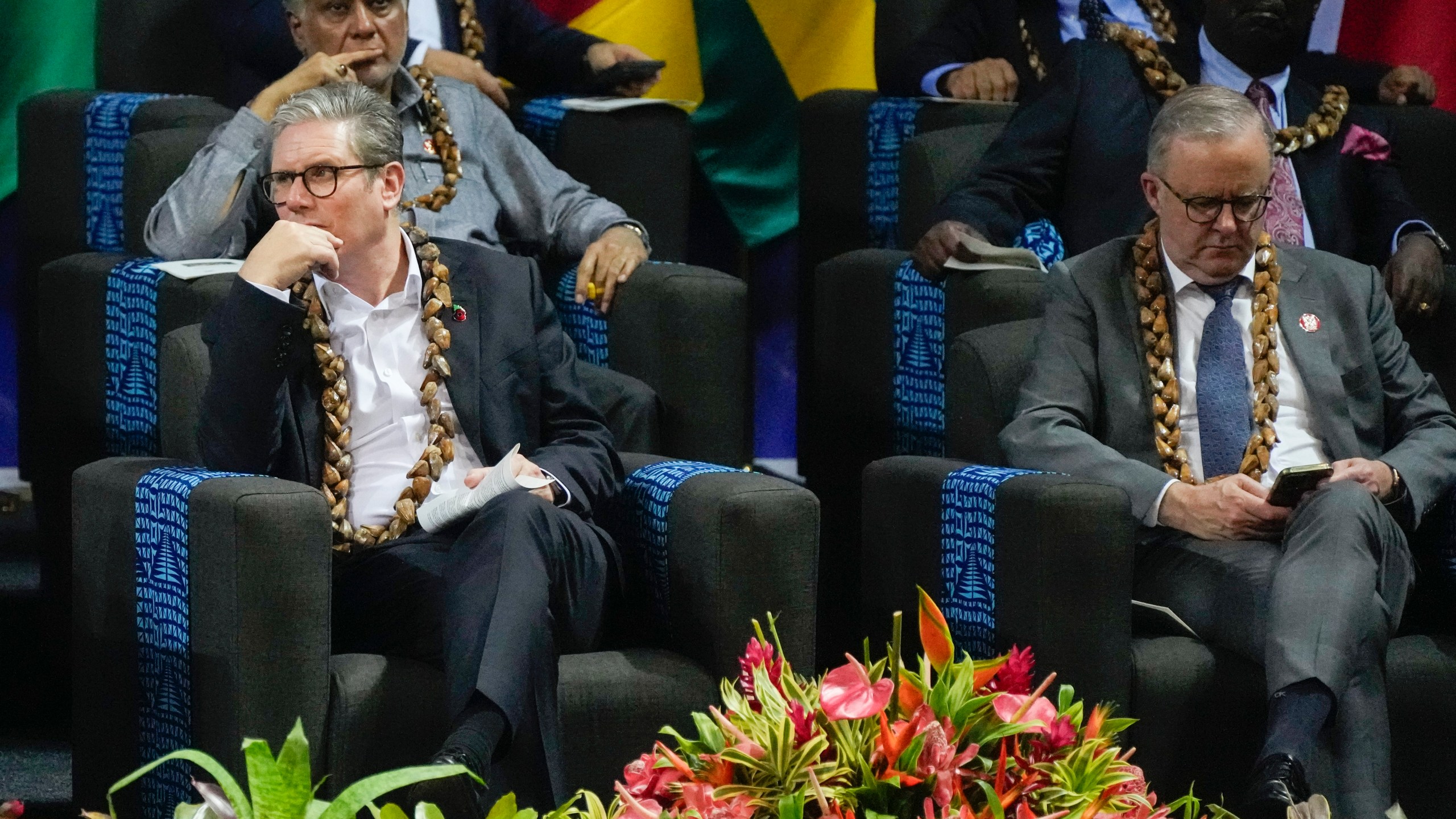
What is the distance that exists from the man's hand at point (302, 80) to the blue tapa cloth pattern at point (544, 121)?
0.49m

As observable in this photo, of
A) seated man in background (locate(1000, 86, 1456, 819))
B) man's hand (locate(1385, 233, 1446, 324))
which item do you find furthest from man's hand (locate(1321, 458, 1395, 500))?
man's hand (locate(1385, 233, 1446, 324))

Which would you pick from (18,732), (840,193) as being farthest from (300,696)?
(840,193)

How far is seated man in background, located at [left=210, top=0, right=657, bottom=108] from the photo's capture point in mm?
3607

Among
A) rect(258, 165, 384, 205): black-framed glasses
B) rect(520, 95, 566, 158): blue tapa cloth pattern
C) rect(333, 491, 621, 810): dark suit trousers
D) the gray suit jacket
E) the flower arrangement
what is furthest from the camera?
rect(520, 95, 566, 158): blue tapa cloth pattern

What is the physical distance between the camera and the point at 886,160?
3699mm

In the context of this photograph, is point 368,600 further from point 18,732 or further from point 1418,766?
point 1418,766

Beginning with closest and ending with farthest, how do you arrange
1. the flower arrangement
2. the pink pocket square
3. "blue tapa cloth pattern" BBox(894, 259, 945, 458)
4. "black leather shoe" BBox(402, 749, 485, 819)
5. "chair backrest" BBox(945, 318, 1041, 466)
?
1. the flower arrangement
2. "black leather shoe" BBox(402, 749, 485, 819)
3. "chair backrest" BBox(945, 318, 1041, 466)
4. "blue tapa cloth pattern" BBox(894, 259, 945, 458)
5. the pink pocket square

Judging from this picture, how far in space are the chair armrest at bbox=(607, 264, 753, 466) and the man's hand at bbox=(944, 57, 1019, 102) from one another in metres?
0.82

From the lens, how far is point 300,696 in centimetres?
229

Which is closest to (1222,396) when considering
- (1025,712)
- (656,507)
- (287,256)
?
(656,507)

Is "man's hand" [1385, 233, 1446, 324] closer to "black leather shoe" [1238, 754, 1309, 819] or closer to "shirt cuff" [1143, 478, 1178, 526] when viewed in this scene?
"shirt cuff" [1143, 478, 1178, 526]

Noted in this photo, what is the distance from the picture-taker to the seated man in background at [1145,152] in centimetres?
329

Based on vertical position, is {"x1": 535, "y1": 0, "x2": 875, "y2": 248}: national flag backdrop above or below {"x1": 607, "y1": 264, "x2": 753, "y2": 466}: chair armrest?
above

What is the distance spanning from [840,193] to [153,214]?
1301 mm
